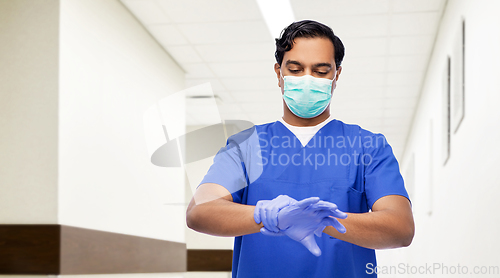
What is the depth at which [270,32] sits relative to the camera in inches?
194

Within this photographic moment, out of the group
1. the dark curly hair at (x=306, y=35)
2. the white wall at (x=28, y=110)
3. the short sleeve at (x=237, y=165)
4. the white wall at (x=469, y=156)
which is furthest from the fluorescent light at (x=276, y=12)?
the short sleeve at (x=237, y=165)

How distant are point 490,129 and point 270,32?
2.63 metres

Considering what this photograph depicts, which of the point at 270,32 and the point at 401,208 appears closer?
the point at 401,208

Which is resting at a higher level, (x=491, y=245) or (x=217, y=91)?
(x=217, y=91)

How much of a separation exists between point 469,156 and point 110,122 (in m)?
2.62

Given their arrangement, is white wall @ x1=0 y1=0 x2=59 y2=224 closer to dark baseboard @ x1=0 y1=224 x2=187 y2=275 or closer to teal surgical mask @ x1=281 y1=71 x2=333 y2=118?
dark baseboard @ x1=0 y1=224 x2=187 y2=275

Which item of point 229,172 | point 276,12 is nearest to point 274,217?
point 229,172

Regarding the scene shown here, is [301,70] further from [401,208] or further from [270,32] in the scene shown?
[270,32]

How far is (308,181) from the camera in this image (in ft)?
4.10

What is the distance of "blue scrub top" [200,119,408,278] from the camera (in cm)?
119

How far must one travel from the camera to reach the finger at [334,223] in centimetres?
100

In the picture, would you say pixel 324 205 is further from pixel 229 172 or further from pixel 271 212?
pixel 229 172

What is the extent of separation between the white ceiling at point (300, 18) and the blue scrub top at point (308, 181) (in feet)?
10.6

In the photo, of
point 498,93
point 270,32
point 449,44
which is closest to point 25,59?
point 270,32
